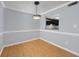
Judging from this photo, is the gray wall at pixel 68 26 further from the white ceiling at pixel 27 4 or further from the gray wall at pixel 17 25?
the gray wall at pixel 17 25

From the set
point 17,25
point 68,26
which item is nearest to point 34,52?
point 68,26

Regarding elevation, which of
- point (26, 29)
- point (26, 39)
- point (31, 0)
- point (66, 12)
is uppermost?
point (31, 0)

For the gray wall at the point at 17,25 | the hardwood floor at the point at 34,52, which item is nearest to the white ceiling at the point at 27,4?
the gray wall at the point at 17,25

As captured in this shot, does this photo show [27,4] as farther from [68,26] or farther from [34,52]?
[34,52]

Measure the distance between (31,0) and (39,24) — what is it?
4765 millimetres

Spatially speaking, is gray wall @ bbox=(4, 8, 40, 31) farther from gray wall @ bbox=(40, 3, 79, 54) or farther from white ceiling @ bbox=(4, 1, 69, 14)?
gray wall @ bbox=(40, 3, 79, 54)

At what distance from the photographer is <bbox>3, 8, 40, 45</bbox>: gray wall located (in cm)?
599

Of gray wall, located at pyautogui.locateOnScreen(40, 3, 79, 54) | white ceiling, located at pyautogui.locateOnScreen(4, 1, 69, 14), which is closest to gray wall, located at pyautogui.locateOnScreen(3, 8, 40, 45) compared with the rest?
white ceiling, located at pyautogui.locateOnScreen(4, 1, 69, 14)

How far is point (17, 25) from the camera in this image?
7.08 m

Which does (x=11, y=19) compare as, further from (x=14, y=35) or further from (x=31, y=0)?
(x=31, y=0)

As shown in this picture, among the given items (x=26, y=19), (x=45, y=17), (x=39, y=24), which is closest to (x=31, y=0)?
(x=26, y=19)

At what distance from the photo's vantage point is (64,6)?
18.3ft

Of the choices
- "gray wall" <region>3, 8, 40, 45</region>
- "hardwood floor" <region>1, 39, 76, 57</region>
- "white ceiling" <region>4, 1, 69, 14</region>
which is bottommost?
"hardwood floor" <region>1, 39, 76, 57</region>

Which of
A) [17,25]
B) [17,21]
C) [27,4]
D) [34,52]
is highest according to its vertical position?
[27,4]
